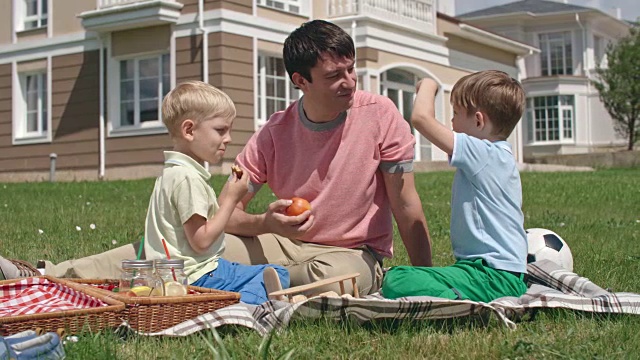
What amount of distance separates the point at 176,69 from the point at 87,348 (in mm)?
17361

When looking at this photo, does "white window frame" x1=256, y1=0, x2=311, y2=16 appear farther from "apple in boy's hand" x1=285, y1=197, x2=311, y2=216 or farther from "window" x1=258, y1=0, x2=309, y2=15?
"apple in boy's hand" x1=285, y1=197, x2=311, y2=216

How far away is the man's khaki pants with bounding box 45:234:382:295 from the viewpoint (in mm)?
4570

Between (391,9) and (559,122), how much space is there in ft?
65.1

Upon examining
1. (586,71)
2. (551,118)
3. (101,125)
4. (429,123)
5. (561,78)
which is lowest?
(429,123)

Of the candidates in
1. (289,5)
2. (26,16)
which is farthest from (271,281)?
(26,16)

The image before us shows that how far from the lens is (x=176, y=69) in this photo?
2005 cm

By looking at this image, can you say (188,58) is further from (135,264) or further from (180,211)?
(135,264)

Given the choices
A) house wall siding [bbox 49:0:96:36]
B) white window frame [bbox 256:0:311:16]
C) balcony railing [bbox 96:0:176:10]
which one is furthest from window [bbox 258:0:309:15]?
house wall siding [bbox 49:0:96:36]

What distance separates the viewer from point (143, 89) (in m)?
20.8

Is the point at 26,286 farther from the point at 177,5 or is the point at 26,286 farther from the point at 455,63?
the point at 455,63

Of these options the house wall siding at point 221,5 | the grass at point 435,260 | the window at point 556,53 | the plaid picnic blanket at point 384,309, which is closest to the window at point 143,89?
the house wall siding at point 221,5

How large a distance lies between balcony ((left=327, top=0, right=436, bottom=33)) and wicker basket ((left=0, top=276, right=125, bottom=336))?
19.4m

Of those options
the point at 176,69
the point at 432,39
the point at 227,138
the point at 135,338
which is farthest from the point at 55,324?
the point at 432,39

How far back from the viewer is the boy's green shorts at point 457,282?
4.22 metres
